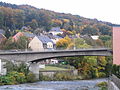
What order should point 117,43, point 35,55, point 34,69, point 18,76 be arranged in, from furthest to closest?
point 34,69 < point 35,55 < point 18,76 < point 117,43

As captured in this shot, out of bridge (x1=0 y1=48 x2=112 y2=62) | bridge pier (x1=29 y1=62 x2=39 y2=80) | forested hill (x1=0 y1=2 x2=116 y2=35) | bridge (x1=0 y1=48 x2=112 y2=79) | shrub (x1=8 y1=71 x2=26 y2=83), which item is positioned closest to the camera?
shrub (x1=8 y1=71 x2=26 y2=83)

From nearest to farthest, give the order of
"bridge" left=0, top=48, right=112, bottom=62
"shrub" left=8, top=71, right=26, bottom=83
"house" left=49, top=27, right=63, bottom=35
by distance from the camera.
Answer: "shrub" left=8, top=71, right=26, bottom=83
"bridge" left=0, top=48, right=112, bottom=62
"house" left=49, top=27, right=63, bottom=35

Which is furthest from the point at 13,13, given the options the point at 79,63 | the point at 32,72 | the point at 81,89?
the point at 81,89

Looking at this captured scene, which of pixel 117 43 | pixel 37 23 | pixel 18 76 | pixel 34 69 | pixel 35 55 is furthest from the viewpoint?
pixel 37 23

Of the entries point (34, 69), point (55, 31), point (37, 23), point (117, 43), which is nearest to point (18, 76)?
point (34, 69)

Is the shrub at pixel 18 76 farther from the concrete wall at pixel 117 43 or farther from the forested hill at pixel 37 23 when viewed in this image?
the forested hill at pixel 37 23

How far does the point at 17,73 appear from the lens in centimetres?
7600

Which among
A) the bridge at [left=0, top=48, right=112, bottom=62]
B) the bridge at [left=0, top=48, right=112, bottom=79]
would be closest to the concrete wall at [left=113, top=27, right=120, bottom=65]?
the bridge at [left=0, top=48, right=112, bottom=62]

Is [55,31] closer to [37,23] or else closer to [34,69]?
[37,23]

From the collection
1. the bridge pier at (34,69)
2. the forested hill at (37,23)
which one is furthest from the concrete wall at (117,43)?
the forested hill at (37,23)

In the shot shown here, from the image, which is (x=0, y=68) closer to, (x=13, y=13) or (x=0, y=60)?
(x=0, y=60)

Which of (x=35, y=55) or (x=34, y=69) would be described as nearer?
(x=35, y=55)

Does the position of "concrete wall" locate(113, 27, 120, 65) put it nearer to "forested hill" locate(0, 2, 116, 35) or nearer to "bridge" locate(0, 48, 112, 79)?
"bridge" locate(0, 48, 112, 79)

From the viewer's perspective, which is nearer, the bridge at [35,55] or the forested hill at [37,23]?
the bridge at [35,55]
